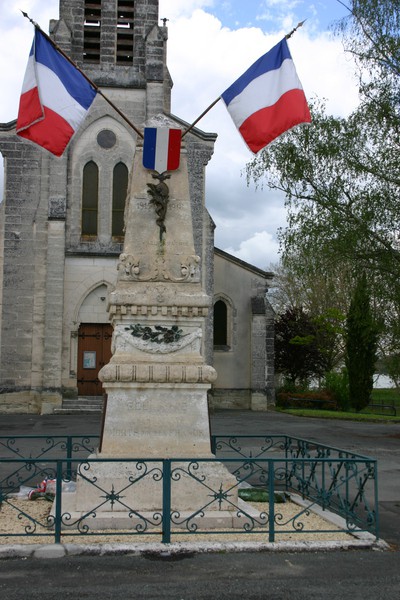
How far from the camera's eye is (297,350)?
117ft

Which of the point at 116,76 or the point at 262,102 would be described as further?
the point at 116,76

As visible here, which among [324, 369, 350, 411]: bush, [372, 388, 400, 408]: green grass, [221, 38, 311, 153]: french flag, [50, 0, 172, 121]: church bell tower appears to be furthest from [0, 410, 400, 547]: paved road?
[50, 0, 172, 121]: church bell tower

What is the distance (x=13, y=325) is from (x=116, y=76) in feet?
35.1

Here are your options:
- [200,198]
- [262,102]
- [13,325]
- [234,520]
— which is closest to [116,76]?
[200,198]

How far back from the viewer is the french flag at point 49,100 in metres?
8.82

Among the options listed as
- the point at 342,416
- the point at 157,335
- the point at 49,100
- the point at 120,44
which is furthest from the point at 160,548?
the point at 120,44

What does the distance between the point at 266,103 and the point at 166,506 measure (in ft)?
17.5

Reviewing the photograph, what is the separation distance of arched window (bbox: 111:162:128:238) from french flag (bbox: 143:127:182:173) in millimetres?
18236

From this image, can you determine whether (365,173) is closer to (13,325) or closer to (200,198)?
(200,198)

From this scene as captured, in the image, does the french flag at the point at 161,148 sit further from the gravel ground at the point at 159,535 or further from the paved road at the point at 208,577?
the paved road at the point at 208,577

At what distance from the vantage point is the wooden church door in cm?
2598

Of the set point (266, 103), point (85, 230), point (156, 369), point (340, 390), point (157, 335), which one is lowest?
point (340, 390)

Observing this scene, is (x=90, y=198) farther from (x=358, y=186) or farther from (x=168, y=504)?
→ (x=168, y=504)

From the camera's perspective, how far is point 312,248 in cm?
1998
